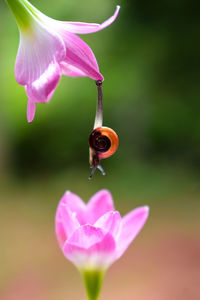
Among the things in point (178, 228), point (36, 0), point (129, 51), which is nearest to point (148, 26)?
point (129, 51)

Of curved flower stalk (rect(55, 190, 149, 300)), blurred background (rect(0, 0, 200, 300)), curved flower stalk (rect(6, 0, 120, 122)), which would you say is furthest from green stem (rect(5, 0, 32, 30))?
blurred background (rect(0, 0, 200, 300))

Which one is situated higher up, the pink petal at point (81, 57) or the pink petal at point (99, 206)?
the pink petal at point (81, 57)

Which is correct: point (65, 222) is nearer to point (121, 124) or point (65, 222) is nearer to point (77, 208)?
point (77, 208)

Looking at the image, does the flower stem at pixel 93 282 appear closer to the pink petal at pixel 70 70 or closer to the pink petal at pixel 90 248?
the pink petal at pixel 90 248

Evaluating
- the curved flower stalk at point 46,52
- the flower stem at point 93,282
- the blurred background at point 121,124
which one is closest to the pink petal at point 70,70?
the curved flower stalk at point 46,52

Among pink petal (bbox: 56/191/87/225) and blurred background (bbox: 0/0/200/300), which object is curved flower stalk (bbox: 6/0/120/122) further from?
blurred background (bbox: 0/0/200/300)

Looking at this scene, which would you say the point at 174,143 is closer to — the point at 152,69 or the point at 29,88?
the point at 152,69
